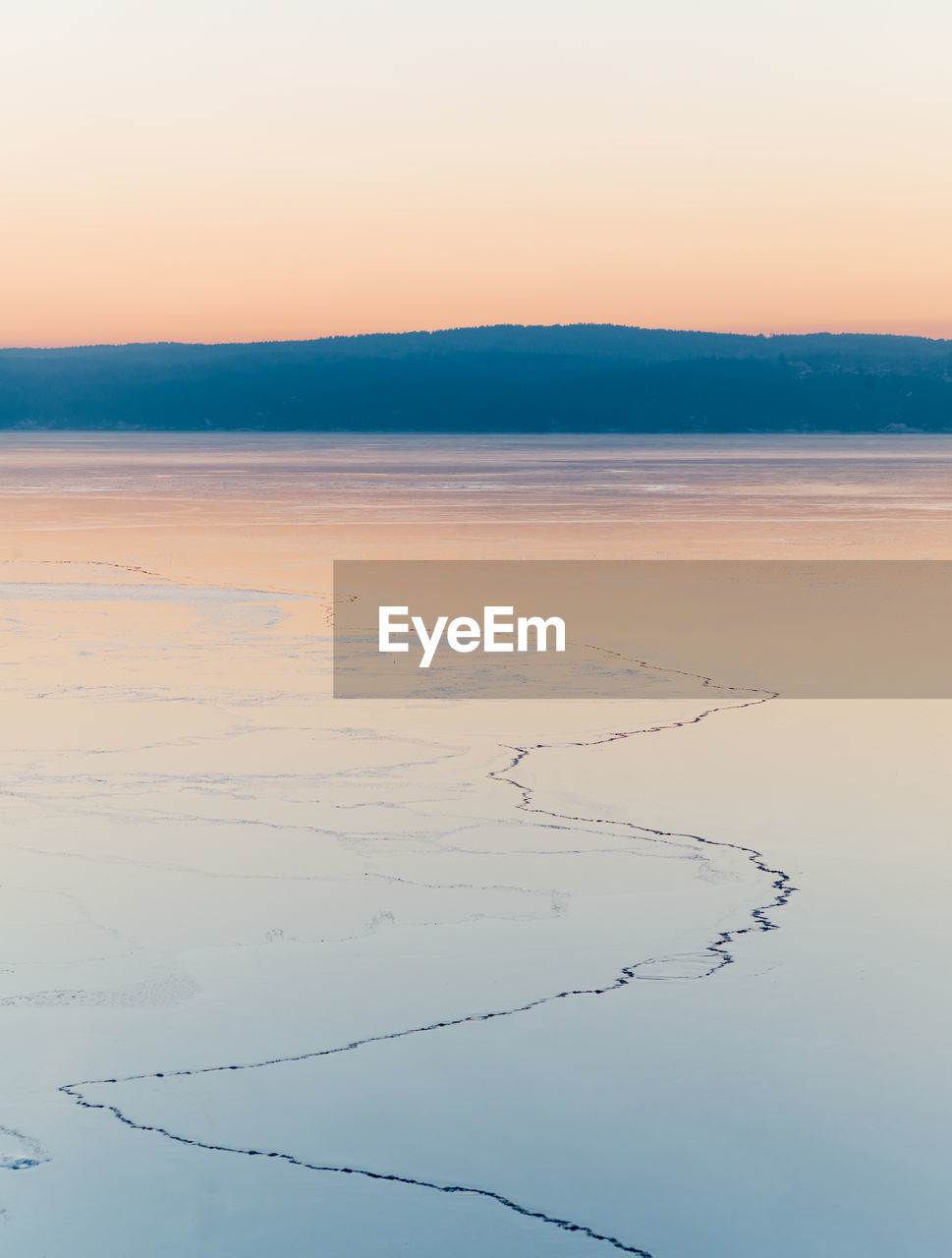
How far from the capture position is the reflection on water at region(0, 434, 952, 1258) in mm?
3211

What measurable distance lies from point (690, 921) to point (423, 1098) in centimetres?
152

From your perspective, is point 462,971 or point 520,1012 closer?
point 520,1012

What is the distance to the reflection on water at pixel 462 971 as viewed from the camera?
10.5 feet

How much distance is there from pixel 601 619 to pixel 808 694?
3.32 metres

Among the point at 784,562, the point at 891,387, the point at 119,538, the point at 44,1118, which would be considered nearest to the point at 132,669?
the point at 44,1118

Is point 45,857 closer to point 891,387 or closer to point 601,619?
point 601,619

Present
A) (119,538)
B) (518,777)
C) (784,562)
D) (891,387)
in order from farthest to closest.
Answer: (891,387), (119,538), (784,562), (518,777)

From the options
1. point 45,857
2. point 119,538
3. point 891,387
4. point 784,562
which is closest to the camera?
point 45,857

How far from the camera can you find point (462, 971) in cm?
446

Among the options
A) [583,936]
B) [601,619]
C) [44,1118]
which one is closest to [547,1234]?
[44,1118]

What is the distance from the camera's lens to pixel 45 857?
18.2ft

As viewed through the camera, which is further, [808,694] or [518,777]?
[808,694]

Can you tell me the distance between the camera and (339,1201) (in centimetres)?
318

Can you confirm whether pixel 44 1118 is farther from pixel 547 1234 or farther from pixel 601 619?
pixel 601 619
